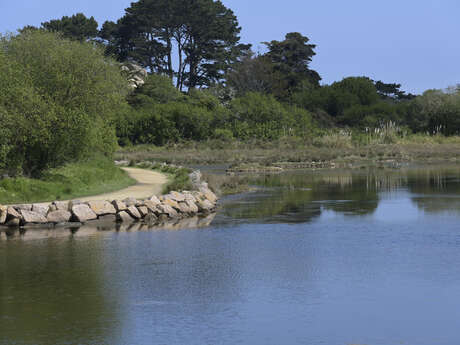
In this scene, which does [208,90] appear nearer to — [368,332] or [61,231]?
[61,231]

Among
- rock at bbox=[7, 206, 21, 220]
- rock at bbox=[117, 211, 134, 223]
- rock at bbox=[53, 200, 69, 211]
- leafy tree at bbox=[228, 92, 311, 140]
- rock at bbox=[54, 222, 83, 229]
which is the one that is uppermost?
leafy tree at bbox=[228, 92, 311, 140]

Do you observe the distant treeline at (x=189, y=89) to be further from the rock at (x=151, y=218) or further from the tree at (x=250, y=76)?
the rock at (x=151, y=218)

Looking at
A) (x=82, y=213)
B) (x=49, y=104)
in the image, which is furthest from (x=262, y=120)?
(x=82, y=213)

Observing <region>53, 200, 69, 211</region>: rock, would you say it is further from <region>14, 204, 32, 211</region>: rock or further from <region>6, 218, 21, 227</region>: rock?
<region>6, 218, 21, 227</region>: rock

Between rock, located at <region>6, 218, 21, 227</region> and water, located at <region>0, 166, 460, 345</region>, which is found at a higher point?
rock, located at <region>6, 218, 21, 227</region>

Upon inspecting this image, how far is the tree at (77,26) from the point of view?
94.4 metres

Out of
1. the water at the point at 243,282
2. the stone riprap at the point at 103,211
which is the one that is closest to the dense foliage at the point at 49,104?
the stone riprap at the point at 103,211

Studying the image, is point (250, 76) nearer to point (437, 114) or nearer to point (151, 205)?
point (437, 114)

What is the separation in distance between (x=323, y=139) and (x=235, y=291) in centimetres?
5739

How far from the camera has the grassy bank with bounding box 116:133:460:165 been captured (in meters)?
55.9

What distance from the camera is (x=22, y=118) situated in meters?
25.5

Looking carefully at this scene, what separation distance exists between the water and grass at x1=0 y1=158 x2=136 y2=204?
474 cm

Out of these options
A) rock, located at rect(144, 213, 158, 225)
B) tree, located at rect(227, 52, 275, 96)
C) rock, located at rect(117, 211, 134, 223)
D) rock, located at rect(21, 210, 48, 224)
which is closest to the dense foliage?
rock, located at rect(21, 210, 48, 224)

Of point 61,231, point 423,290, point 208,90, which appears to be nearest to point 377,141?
point 208,90
